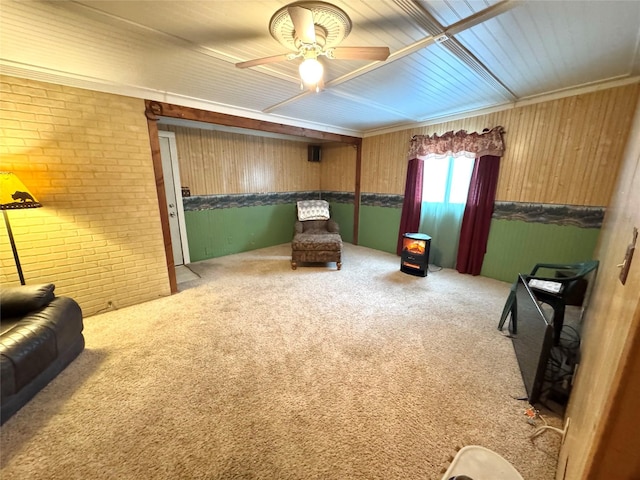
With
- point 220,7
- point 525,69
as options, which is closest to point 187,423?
point 220,7

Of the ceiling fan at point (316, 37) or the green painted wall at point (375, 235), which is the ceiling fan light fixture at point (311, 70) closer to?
the ceiling fan at point (316, 37)

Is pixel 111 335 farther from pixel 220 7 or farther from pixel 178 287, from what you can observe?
pixel 220 7

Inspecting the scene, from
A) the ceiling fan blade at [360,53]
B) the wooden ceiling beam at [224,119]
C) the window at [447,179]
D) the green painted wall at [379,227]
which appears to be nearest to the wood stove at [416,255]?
the window at [447,179]

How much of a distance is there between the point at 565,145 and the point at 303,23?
3.16m

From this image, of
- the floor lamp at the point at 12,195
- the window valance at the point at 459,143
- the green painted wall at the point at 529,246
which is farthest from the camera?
the window valance at the point at 459,143

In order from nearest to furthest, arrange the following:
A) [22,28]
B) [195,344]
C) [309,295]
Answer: [22,28], [195,344], [309,295]

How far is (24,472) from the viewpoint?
1.19 m

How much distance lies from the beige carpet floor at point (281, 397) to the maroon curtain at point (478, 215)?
94 cm

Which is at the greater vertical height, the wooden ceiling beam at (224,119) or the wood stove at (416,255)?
the wooden ceiling beam at (224,119)

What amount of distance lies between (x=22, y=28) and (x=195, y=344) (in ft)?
8.32

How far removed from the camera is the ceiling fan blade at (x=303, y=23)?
3.91 feet

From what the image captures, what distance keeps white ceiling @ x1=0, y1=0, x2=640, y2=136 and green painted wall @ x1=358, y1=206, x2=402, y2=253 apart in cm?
211

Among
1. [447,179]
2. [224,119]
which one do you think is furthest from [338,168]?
[224,119]

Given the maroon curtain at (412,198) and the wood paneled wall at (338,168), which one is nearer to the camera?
the maroon curtain at (412,198)
